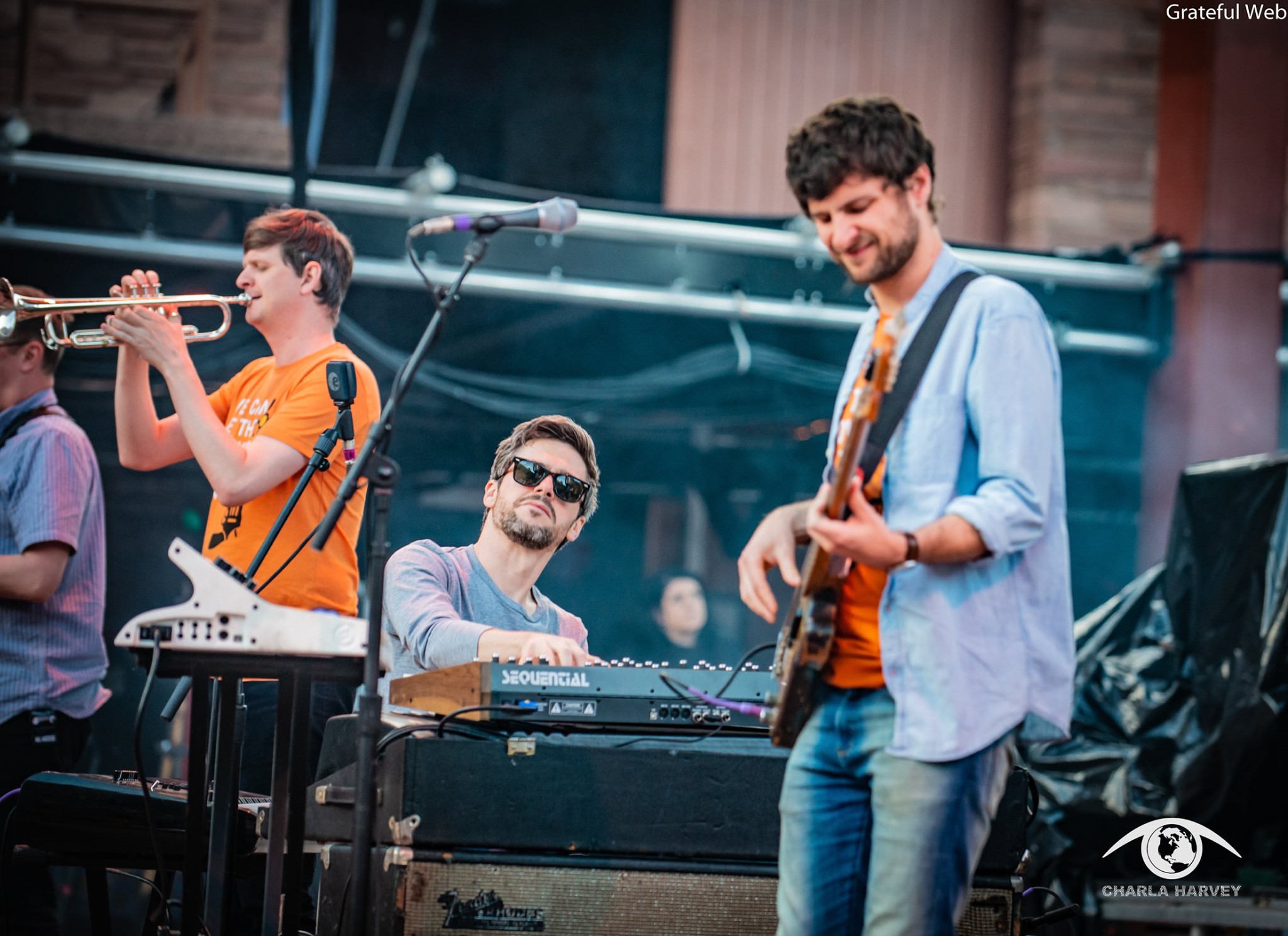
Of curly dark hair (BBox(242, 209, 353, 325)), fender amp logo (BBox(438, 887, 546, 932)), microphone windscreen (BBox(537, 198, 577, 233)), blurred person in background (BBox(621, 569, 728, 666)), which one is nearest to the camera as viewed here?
fender amp logo (BBox(438, 887, 546, 932))

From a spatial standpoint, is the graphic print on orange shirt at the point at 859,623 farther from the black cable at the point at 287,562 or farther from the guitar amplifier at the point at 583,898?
the black cable at the point at 287,562

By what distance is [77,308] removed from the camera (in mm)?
3426

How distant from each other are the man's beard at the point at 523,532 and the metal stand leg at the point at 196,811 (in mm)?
1130

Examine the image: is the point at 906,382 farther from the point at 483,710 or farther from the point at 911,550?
the point at 483,710

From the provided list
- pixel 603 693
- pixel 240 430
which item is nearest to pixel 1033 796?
pixel 603 693

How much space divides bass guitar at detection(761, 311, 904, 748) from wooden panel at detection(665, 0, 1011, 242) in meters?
5.52

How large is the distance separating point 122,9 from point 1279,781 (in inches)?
277

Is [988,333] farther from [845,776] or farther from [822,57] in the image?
[822,57]

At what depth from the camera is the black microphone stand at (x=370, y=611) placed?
97.4 inches

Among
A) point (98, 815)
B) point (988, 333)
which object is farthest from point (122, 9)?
point (988, 333)

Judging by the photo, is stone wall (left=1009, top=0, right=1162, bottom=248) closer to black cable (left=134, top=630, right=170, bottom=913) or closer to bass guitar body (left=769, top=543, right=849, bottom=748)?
bass guitar body (left=769, top=543, right=849, bottom=748)

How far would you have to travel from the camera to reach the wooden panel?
7504 mm

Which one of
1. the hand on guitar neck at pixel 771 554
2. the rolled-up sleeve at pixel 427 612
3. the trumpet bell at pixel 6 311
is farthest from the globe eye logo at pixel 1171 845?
the trumpet bell at pixel 6 311

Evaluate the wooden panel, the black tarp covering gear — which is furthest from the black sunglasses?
the wooden panel
